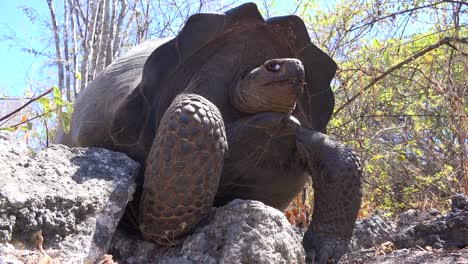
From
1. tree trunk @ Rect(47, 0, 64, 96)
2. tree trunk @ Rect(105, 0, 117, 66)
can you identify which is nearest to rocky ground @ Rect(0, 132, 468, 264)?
tree trunk @ Rect(105, 0, 117, 66)

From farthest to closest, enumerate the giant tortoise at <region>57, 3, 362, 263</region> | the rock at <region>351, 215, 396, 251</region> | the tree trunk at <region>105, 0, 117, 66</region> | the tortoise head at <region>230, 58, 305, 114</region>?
1. the tree trunk at <region>105, 0, 117, 66</region>
2. the rock at <region>351, 215, 396, 251</region>
3. the tortoise head at <region>230, 58, 305, 114</region>
4. the giant tortoise at <region>57, 3, 362, 263</region>

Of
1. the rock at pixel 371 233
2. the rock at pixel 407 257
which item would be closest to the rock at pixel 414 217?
the rock at pixel 371 233

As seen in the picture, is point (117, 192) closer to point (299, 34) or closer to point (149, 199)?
point (149, 199)

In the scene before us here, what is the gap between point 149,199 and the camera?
5.48ft

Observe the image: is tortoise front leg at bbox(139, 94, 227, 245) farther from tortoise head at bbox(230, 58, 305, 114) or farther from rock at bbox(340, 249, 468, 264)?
rock at bbox(340, 249, 468, 264)

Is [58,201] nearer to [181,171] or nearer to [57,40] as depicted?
[181,171]

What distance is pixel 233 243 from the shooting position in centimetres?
154

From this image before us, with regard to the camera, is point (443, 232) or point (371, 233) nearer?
point (443, 232)

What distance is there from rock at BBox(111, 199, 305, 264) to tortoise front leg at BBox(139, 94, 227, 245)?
2.1 inches

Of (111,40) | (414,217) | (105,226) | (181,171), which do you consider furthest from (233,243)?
(111,40)

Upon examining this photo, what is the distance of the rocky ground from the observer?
130 centimetres

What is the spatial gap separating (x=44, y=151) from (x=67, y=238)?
348 millimetres

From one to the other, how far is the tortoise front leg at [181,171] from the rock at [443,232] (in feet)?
2.96

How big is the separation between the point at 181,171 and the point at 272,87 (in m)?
0.68
